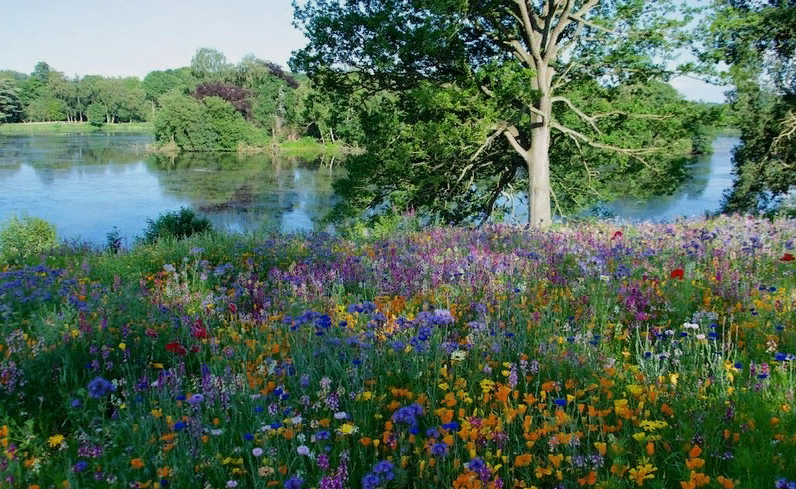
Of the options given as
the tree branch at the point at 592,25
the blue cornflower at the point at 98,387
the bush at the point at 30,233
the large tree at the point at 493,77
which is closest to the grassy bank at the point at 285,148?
the bush at the point at 30,233

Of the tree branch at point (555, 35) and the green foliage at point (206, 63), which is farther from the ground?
the green foliage at point (206, 63)

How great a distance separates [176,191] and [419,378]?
135ft

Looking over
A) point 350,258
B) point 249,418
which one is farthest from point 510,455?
point 350,258

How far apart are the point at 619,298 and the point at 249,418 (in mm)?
2952

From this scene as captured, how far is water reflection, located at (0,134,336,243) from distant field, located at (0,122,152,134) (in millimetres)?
56807

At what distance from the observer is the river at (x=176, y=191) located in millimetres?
30234

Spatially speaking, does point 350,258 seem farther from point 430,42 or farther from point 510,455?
point 430,42

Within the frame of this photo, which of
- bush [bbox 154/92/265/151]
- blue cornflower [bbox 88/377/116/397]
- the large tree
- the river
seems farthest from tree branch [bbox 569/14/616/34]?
bush [bbox 154/92/265/151]

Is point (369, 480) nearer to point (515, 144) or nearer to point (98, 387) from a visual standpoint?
point (98, 387)

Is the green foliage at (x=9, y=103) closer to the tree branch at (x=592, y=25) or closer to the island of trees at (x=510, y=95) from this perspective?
the island of trees at (x=510, y=95)

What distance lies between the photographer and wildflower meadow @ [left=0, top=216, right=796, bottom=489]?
238 cm

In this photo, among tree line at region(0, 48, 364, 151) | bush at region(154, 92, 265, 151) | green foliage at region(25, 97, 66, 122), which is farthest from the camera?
green foliage at region(25, 97, 66, 122)

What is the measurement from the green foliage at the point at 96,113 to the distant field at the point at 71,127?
132 centimetres

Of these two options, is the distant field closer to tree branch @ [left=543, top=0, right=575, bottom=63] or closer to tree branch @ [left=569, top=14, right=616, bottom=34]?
tree branch @ [left=543, top=0, right=575, bottom=63]
